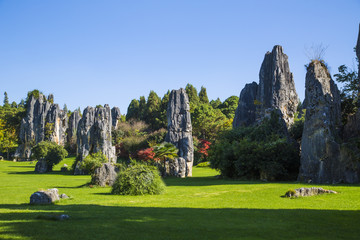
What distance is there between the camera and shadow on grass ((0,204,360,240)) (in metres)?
7.45

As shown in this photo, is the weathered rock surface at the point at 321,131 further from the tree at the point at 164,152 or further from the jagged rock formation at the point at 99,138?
the jagged rock formation at the point at 99,138

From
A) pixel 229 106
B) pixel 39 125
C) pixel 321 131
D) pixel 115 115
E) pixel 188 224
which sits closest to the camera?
pixel 188 224

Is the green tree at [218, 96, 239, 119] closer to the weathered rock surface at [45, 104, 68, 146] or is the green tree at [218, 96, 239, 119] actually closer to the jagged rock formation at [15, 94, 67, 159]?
the weathered rock surface at [45, 104, 68, 146]

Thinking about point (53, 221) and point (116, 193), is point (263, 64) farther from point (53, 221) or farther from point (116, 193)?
point (53, 221)

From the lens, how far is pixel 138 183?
17172mm

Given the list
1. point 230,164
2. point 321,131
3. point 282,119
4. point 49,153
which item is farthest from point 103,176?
point 49,153

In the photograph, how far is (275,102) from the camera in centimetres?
3597

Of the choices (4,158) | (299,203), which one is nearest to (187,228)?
(299,203)

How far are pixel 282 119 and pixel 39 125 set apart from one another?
50.9 m

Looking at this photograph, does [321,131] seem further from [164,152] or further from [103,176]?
[103,176]

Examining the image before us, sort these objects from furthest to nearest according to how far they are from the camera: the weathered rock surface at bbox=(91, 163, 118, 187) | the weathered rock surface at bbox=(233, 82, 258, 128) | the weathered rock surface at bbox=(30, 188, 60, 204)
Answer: the weathered rock surface at bbox=(233, 82, 258, 128), the weathered rock surface at bbox=(91, 163, 118, 187), the weathered rock surface at bbox=(30, 188, 60, 204)

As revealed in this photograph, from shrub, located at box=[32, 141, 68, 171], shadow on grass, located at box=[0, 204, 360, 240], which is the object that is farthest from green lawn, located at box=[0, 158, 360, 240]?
shrub, located at box=[32, 141, 68, 171]

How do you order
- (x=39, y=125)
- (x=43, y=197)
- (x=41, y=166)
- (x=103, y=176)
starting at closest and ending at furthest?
1. (x=43, y=197)
2. (x=103, y=176)
3. (x=41, y=166)
4. (x=39, y=125)

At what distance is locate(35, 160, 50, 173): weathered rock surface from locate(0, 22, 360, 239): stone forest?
0.40 feet
